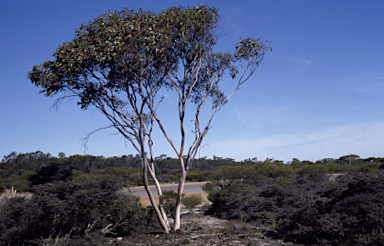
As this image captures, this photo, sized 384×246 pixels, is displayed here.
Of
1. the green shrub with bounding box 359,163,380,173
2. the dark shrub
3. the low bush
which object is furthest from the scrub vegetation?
the green shrub with bounding box 359,163,380,173

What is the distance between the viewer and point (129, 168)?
58906mm

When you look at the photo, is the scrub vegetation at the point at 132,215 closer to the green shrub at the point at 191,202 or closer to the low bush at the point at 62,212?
the low bush at the point at 62,212

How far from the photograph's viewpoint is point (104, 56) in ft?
37.0

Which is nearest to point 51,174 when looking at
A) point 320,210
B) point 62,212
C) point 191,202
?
point 191,202

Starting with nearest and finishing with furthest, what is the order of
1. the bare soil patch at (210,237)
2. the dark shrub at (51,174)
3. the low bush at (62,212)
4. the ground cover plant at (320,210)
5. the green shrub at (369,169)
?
the low bush at (62,212) → the ground cover plant at (320,210) → the bare soil patch at (210,237) → the dark shrub at (51,174) → the green shrub at (369,169)

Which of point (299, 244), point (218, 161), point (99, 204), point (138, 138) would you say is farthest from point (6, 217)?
point (218, 161)

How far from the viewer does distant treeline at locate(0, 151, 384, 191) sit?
83.9 ft

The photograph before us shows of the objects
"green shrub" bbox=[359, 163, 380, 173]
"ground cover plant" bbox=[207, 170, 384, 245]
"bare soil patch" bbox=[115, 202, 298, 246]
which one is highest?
"green shrub" bbox=[359, 163, 380, 173]

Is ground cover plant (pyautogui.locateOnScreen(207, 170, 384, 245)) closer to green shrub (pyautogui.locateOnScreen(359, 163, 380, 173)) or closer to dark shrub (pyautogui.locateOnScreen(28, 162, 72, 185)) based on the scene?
green shrub (pyautogui.locateOnScreen(359, 163, 380, 173))

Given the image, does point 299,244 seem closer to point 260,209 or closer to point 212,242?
point 212,242

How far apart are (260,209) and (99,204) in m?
8.10

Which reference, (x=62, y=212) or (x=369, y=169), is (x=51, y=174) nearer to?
(x=62, y=212)

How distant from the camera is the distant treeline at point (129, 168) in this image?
25562 millimetres

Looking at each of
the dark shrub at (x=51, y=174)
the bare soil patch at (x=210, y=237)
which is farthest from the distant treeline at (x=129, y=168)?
the bare soil patch at (x=210, y=237)
